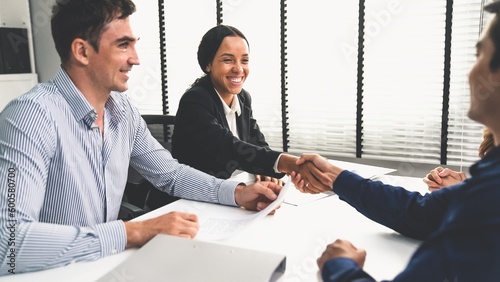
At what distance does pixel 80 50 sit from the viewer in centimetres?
143

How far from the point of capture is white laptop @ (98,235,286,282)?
93 centimetres

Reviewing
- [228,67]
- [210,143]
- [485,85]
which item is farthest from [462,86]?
[485,85]

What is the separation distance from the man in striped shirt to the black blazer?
1.09ft

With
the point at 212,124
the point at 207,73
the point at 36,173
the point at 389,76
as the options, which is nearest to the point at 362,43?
the point at 389,76

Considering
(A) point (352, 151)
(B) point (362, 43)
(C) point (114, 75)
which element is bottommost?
(A) point (352, 151)

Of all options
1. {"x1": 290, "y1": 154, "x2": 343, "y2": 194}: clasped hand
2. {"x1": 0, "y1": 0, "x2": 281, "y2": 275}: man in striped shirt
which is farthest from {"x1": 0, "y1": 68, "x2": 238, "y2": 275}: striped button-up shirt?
{"x1": 290, "y1": 154, "x2": 343, "y2": 194}: clasped hand

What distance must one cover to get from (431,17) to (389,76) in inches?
16.8

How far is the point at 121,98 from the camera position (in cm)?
166

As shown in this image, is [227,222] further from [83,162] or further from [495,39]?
[495,39]

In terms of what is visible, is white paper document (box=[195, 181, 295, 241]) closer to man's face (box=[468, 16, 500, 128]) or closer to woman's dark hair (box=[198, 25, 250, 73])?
man's face (box=[468, 16, 500, 128])

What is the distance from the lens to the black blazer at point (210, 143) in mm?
1907

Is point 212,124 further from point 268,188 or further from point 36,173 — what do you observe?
point 36,173

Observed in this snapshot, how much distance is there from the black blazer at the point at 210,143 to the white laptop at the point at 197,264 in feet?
2.80

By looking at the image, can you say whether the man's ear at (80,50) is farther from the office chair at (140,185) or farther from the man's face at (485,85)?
the man's face at (485,85)
